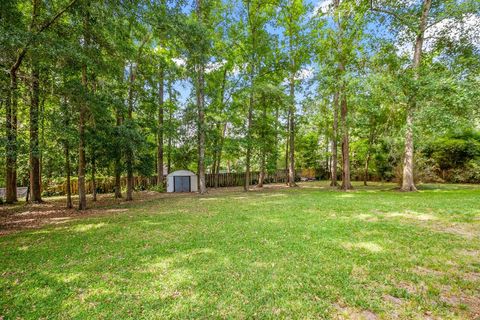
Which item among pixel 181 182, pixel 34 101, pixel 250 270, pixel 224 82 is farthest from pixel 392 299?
pixel 224 82

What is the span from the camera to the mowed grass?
2436mm

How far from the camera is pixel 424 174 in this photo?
15.1 metres

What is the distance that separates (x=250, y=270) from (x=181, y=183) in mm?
14033

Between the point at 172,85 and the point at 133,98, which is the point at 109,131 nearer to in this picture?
the point at 133,98

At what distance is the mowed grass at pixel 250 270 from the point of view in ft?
7.99

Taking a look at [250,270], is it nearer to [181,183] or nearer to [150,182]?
[181,183]

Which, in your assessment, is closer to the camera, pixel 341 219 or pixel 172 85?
pixel 341 219

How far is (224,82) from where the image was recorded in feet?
57.1

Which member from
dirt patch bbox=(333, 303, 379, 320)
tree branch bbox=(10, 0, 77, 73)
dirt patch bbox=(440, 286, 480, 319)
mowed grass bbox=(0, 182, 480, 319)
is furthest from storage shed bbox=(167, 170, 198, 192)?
dirt patch bbox=(440, 286, 480, 319)

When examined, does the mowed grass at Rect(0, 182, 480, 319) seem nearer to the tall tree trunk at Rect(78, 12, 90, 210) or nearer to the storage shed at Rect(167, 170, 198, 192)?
the tall tree trunk at Rect(78, 12, 90, 210)

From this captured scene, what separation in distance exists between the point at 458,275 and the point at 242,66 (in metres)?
16.4

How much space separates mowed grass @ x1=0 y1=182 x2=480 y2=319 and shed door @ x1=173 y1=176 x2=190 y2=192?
1054cm

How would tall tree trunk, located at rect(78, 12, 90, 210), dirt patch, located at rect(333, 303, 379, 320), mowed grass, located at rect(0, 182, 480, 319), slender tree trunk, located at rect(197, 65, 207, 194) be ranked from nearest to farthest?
dirt patch, located at rect(333, 303, 379, 320) < mowed grass, located at rect(0, 182, 480, 319) < tall tree trunk, located at rect(78, 12, 90, 210) < slender tree trunk, located at rect(197, 65, 207, 194)

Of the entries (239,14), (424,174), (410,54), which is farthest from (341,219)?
(239,14)
